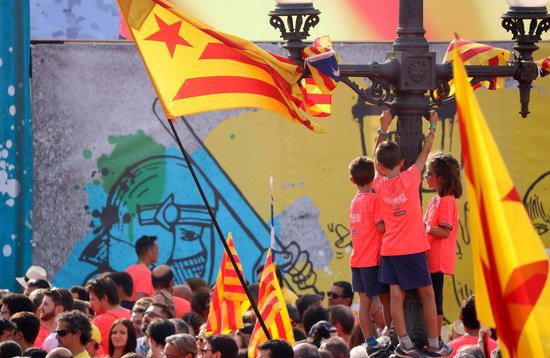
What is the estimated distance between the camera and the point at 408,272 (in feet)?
25.7

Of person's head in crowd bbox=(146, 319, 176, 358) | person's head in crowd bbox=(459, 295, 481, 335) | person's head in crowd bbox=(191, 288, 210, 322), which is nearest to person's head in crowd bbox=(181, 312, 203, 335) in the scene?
person's head in crowd bbox=(191, 288, 210, 322)

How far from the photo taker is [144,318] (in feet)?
33.9

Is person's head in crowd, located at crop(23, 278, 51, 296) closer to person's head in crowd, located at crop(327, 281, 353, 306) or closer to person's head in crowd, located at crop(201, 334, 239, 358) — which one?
person's head in crowd, located at crop(327, 281, 353, 306)

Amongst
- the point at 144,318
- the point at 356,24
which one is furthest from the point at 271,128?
the point at 144,318

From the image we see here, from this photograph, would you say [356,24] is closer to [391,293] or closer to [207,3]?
[207,3]

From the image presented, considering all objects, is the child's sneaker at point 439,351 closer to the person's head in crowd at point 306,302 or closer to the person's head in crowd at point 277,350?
the person's head in crowd at point 277,350

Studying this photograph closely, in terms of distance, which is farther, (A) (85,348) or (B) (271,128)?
(B) (271,128)

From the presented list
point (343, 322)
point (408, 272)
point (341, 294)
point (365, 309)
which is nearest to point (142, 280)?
point (341, 294)

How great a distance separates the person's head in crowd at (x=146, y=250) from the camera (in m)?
13.5

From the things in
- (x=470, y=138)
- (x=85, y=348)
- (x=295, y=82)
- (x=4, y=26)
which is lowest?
(x=85, y=348)

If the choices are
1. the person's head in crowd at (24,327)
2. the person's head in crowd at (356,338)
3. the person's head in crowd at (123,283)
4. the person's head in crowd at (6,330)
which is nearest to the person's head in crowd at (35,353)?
the person's head in crowd at (6,330)

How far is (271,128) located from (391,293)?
6.53 metres

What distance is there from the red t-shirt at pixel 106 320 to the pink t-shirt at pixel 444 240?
128 inches

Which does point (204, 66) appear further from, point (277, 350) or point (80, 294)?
point (80, 294)
